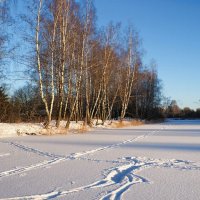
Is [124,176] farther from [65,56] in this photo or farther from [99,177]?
[65,56]

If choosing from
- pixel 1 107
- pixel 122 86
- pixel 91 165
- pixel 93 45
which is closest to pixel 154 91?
pixel 122 86

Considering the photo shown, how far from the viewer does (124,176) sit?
588cm

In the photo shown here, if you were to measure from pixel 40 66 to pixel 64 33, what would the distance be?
2.12 meters

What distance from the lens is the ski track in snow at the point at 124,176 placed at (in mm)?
4562

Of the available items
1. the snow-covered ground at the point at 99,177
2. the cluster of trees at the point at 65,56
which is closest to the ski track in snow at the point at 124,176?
the snow-covered ground at the point at 99,177

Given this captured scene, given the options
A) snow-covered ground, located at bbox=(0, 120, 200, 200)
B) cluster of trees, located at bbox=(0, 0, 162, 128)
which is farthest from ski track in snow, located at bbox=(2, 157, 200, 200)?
cluster of trees, located at bbox=(0, 0, 162, 128)

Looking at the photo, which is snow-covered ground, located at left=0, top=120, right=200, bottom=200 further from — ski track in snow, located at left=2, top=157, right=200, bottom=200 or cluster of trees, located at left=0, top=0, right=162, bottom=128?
cluster of trees, located at left=0, top=0, right=162, bottom=128

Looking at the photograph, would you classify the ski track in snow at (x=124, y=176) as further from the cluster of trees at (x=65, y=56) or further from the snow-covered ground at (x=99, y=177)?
the cluster of trees at (x=65, y=56)

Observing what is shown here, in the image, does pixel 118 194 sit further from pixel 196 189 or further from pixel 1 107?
pixel 1 107

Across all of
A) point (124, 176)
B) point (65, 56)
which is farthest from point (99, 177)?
point (65, 56)

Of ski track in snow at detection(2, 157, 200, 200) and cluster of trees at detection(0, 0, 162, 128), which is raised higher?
cluster of trees at detection(0, 0, 162, 128)

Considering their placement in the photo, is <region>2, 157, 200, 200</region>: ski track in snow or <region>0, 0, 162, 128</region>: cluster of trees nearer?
<region>2, 157, 200, 200</region>: ski track in snow

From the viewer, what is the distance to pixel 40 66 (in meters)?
18.5

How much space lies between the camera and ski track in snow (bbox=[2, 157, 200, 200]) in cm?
456
